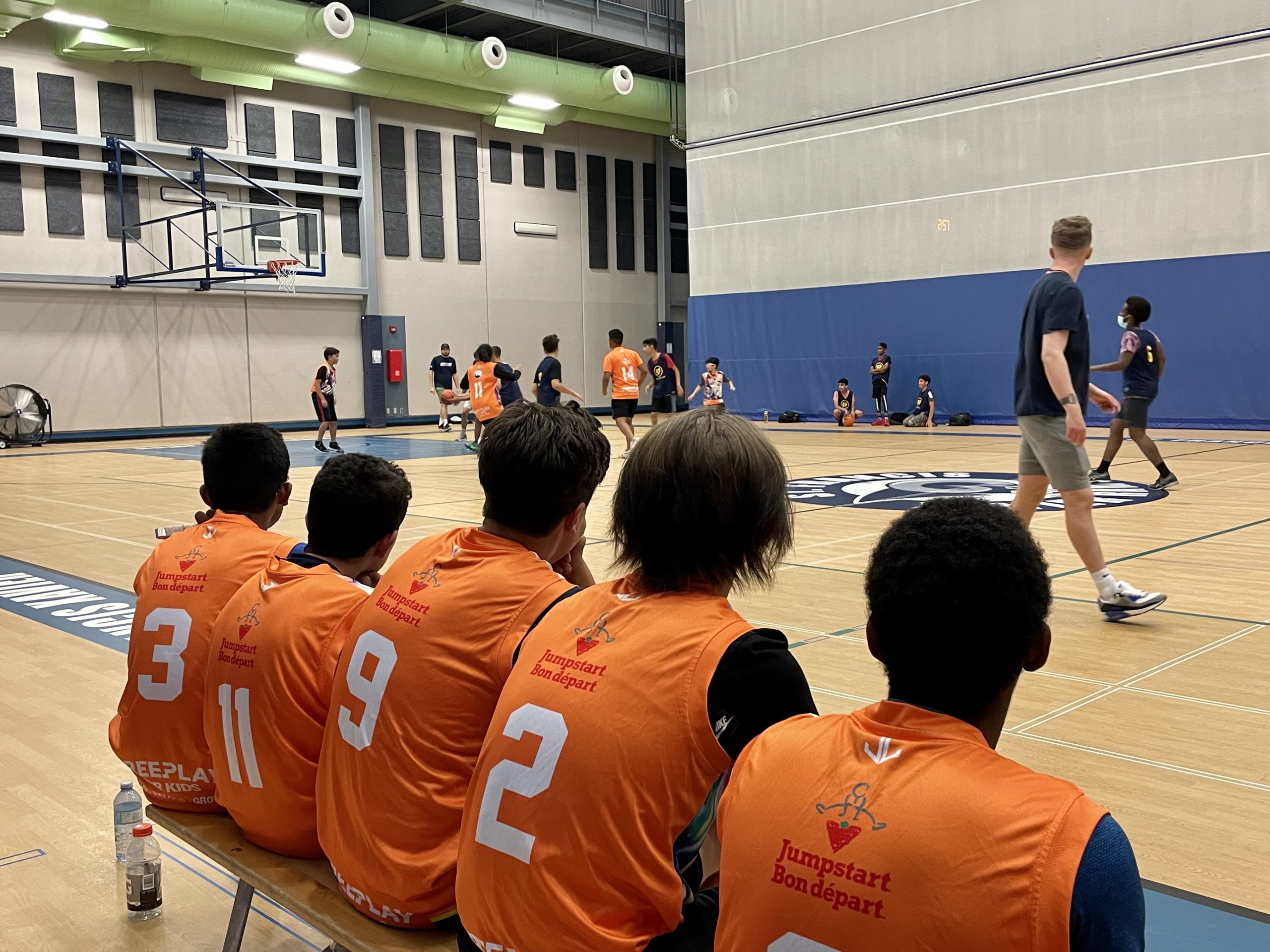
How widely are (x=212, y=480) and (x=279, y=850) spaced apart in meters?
1.02

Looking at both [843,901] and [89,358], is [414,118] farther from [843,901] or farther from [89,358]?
[843,901]

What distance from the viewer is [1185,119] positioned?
16.8 meters

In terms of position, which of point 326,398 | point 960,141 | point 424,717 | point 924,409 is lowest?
point 924,409

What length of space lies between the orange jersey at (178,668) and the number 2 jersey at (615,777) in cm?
122

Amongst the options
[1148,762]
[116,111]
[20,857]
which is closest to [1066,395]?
[1148,762]

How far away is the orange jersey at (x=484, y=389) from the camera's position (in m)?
15.1

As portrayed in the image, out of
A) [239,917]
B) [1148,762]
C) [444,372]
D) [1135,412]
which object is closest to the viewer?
[239,917]

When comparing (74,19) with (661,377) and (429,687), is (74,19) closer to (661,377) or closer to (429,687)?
(661,377)

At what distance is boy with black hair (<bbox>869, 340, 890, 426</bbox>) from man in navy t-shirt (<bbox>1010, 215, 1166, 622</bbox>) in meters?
15.9

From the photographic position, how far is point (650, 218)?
96.2 feet

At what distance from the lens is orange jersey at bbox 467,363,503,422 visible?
1512 cm

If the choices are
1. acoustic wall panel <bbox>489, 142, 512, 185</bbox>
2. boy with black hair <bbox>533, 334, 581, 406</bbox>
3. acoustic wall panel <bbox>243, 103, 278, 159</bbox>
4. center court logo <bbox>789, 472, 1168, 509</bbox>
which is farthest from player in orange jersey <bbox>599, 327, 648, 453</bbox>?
acoustic wall panel <bbox>489, 142, 512, 185</bbox>

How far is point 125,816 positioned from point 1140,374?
30.8 feet

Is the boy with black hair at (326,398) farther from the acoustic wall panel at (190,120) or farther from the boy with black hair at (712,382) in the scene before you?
the acoustic wall panel at (190,120)
